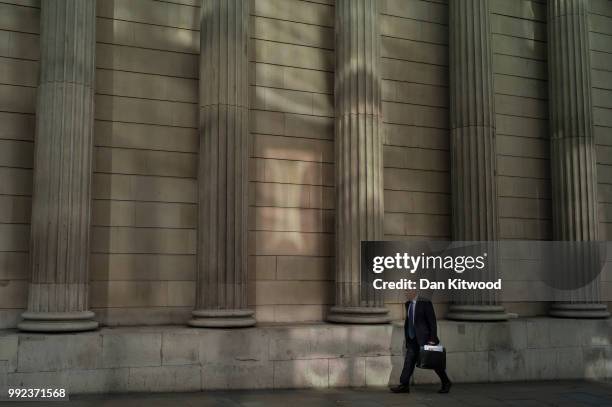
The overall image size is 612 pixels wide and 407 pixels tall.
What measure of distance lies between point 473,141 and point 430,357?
20.0ft

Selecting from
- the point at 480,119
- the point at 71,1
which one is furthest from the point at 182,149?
the point at 480,119

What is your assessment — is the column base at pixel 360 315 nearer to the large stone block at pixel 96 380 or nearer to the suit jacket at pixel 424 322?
the suit jacket at pixel 424 322

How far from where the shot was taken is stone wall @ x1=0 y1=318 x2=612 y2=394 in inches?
487

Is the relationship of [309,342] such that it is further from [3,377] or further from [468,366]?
[3,377]

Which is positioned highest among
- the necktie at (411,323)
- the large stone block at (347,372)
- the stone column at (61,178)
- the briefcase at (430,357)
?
the stone column at (61,178)

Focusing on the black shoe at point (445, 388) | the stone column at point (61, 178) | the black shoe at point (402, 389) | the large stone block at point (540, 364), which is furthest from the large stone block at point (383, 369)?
the stone column at point (61, 178)

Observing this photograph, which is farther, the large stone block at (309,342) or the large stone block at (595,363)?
the large stone block at (595,363)

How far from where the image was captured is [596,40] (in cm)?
1947

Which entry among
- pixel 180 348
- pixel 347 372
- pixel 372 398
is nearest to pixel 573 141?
pixel 347 372

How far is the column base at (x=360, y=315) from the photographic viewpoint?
14.9 metres

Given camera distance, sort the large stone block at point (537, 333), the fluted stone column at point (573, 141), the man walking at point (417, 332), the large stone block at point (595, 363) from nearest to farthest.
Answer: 1. the man walking at point (417, 332)
2. the large stone block at point (537, 333)
3. the large stone block at point (595, 363)
4. the fluted stone column at point (573, 141)

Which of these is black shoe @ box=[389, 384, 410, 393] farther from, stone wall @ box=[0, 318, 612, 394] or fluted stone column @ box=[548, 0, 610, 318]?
fluted stone column @ box=[548, 0, 610, 318]

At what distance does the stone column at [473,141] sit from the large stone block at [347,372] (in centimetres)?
312

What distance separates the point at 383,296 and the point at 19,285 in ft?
25.9
